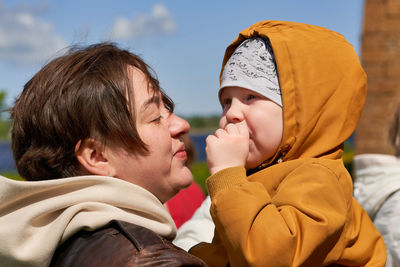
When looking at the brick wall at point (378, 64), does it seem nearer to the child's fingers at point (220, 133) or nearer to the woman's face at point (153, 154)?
the child's fingers at point (220, 133)

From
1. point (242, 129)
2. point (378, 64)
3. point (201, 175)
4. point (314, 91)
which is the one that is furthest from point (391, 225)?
point (201, 175)

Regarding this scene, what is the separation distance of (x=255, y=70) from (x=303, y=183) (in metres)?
0.64

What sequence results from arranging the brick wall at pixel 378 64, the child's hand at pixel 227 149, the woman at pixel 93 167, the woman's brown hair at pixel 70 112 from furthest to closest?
the brick wall at pixel 378 64 < the child's hand at pixel 227 149 < the woman's brown hair at pixel 70 112 < the woman at pixel 93 167

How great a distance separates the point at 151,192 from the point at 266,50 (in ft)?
2.93

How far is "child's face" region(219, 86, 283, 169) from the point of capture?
2326 mm

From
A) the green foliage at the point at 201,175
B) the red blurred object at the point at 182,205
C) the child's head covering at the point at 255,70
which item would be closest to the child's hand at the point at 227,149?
the child's head covering at the point at 255,70

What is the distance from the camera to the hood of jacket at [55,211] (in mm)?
1777

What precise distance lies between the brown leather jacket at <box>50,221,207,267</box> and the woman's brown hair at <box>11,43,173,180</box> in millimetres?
417

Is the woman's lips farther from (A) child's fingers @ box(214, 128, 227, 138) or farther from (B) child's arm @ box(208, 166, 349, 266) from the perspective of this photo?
(B) child's arm @ box(208, 166, 349, 266)

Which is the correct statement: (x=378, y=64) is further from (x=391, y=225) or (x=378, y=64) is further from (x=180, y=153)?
(x=180, y=153)

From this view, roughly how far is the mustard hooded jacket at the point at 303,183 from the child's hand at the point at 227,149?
2.7 inches

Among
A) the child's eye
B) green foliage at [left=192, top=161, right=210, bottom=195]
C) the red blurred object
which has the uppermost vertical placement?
the child's eye

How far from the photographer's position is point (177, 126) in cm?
229

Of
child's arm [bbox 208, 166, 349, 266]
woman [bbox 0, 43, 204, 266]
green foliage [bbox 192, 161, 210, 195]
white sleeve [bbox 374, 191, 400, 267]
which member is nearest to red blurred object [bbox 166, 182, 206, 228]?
white sleeve [bbox 374, 191, 400, 267]
